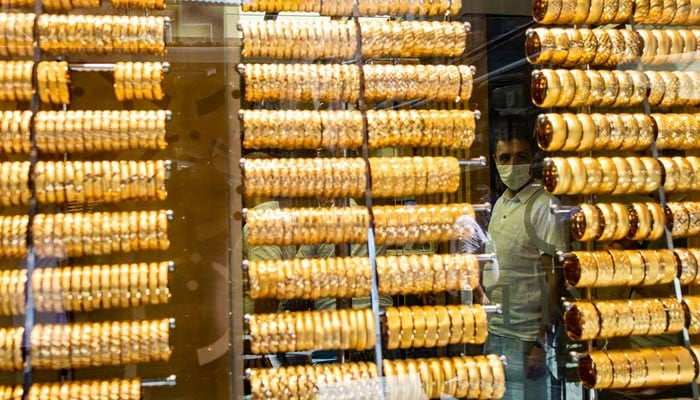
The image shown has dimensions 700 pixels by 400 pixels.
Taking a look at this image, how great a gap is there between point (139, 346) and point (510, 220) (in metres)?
1.75

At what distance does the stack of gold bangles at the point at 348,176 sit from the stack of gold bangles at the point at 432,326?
50 centimetres

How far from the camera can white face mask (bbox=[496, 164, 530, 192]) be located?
3619mm

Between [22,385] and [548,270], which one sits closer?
[22,385]

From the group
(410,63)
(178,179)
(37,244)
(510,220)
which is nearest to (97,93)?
(178,179)

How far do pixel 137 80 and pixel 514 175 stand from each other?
175 centimetres

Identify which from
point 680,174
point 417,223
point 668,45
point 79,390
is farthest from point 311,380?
point 668,45

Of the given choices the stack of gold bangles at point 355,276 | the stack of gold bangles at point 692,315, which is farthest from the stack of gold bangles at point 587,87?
the stack of gold bangles at point 692,315

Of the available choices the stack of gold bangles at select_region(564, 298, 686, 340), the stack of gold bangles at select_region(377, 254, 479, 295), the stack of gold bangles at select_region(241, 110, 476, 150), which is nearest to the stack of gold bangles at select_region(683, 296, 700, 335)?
the stack of gold bangles at select_region(564, 298, 686, 340)

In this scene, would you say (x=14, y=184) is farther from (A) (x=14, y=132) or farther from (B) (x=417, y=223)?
(B) (x=417, y=223)

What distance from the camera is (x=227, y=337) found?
10.9ft

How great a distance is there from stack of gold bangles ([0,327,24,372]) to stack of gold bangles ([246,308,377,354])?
33.7 inches

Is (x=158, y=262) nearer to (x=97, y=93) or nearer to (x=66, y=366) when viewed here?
(x=66, y=366)

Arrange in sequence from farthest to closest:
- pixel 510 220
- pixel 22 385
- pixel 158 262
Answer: pixel 510 220, pixel 158 262, pixel 22 385

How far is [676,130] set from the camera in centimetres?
341
